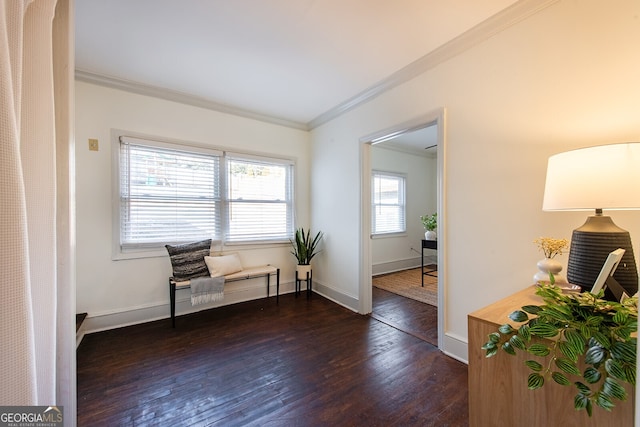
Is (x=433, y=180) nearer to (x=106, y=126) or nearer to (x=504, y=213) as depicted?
(x=504, y=213)

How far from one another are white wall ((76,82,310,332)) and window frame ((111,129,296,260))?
0.05 meters

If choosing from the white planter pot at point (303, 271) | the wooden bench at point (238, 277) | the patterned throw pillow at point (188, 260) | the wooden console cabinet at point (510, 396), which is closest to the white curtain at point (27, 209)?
the wooden console cabinet at point (510, 396)

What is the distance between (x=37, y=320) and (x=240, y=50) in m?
2.28

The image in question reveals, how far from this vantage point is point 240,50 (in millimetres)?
2246

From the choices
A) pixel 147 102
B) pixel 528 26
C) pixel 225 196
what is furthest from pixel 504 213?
pixel 147 102

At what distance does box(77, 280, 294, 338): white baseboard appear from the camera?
2.66 meters

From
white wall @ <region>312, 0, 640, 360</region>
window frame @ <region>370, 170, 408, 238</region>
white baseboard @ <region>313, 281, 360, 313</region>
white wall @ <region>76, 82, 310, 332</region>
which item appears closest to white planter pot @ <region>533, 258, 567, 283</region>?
white wall @ <region>312, 0, 640, 360</region>

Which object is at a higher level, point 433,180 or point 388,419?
point 433,180

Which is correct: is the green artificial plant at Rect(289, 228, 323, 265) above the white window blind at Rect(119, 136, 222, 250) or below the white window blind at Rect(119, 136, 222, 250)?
below

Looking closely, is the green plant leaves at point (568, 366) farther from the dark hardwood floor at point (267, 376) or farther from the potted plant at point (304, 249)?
the potted plant at point (304, 249)

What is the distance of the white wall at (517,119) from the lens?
1.45 metres

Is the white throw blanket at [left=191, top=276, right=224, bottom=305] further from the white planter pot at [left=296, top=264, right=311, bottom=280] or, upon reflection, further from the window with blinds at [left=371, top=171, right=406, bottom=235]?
the window with blinds at [left=371, top=171, right=406, bottom=235]

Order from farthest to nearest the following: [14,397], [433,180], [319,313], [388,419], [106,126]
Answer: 1. [433,180]
2. [319,313]
3. [106,126]
4. [388,419]
5. [14,397]

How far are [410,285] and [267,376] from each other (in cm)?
300
